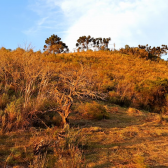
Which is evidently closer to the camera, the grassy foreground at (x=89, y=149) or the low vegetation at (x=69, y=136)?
the grassy foreground at (x=89, y=149)

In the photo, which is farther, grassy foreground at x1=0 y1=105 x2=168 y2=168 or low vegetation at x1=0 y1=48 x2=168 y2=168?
low vegetation at x1=0 y1=48 x2=168 y2=168

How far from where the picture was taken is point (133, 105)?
12.8 metres

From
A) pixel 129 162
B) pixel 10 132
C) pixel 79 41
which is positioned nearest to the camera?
pixel 129 162

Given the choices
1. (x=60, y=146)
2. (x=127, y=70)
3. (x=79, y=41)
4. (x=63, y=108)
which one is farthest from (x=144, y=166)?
(x=79, y=41)

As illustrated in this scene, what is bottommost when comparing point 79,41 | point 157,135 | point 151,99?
point 157,135

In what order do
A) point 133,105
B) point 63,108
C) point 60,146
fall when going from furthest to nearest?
point 133,105 < point 63,108 < point 60,146

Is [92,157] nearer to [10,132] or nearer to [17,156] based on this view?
[17,156]

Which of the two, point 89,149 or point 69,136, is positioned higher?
point 69,136

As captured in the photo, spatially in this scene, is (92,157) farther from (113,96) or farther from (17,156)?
(113,96)

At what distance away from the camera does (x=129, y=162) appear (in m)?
3.82

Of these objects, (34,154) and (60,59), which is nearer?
(34,154)

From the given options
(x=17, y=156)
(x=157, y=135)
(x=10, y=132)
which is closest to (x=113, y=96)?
(x=157, y=135)

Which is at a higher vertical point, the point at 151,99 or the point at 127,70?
the point at 127,70

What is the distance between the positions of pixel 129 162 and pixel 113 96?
9.80 meters
